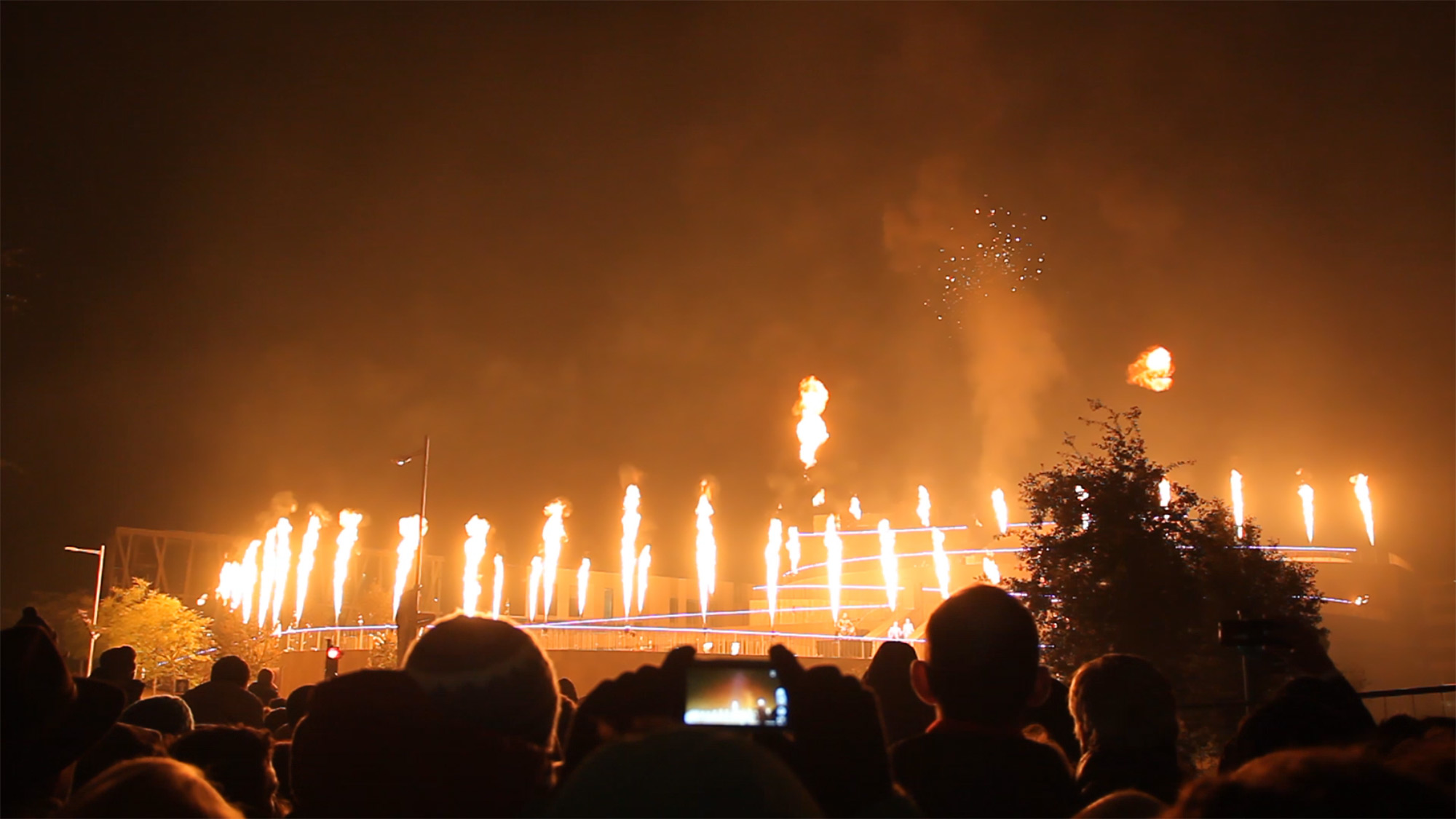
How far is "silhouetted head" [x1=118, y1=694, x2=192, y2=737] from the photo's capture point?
5.33 metres

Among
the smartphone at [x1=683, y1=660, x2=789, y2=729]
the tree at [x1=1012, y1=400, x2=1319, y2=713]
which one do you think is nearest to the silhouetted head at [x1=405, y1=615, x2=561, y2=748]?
the smartphone at [x1=683, y1=660, x2=789, y2=729]

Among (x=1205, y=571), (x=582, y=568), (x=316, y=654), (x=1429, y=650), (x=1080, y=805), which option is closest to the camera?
(x=1080, y=805)

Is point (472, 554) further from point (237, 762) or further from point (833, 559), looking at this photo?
point (237, 762)

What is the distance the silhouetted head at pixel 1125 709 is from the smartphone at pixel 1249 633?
1.51 m

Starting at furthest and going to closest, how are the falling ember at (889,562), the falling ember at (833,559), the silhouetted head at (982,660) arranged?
the falling ember at (833,559), the falling ember at (889,562), the silhouetted head at (982,660)

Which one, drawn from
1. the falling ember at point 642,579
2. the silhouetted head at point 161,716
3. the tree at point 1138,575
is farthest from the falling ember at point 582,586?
the silhouetted head at point 161,716

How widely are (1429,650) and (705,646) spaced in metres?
34.9

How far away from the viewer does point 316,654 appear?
129ft

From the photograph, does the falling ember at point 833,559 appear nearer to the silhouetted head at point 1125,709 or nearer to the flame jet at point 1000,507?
the flame jet at point 1000,507

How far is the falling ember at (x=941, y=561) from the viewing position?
54938 mm

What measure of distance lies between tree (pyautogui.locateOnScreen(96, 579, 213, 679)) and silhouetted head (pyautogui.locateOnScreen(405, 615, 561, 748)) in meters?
46.9

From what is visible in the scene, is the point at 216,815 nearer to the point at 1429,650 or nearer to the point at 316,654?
the point at 316,654

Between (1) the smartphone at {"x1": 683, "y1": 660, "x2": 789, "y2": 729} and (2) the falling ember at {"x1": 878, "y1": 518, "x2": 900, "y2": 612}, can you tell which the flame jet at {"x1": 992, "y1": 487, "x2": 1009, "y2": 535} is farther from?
(1) the smartphone at {"x1": 683, "y1": 660, "x2": 789, "y2": 729}

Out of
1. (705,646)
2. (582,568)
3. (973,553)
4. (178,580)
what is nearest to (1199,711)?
(705,646)
